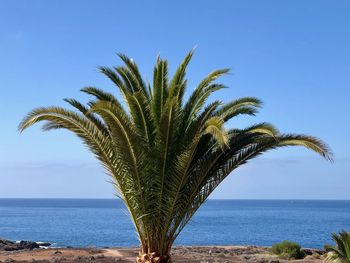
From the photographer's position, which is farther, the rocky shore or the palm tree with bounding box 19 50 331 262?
the rocky shore

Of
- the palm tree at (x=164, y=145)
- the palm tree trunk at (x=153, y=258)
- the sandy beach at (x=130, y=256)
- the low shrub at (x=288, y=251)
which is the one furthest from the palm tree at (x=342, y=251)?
the low shrub at (x=288, y=251)

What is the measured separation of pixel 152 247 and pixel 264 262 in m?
16.1

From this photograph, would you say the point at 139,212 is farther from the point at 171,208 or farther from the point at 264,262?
the point at 264,262

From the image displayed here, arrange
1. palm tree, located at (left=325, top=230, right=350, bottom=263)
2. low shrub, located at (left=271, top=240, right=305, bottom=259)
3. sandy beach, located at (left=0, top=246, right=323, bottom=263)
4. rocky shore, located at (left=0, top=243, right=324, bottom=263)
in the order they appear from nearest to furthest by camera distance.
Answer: palm tree, located at (left=325, top=230, right=350, bottom=263)
rocky shore, located at (left=0, top=243, right=324, bottom=263)
sandy beach, located at (left=0, top=246, right=323, bottom=263)
low shrub, located at (left=271, top=240, right=305, bottom=259)

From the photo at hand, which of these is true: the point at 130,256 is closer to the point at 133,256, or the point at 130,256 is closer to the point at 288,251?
the point at 133,256

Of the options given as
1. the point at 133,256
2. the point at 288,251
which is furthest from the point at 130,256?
the point at 288,251

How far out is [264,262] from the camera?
90.7 ft

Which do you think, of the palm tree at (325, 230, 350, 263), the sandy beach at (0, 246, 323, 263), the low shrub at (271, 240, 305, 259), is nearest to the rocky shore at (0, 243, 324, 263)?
the sandy beach at (0, 246, 323, 263)

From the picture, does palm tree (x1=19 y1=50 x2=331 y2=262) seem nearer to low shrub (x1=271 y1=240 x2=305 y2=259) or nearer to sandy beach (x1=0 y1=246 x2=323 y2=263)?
sandy beach (x1=0 y1=246 x2=323 y2=263)

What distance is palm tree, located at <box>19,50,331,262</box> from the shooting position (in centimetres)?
1249

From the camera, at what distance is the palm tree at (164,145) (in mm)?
12492

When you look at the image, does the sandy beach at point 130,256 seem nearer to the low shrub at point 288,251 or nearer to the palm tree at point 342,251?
the low shrub at point 288,251

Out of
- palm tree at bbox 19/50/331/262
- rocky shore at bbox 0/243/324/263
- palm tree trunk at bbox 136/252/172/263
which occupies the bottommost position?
rocky shore at bbox 0/243/324/263

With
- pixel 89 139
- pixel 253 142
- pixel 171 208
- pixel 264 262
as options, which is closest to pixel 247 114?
pixel 253 142
